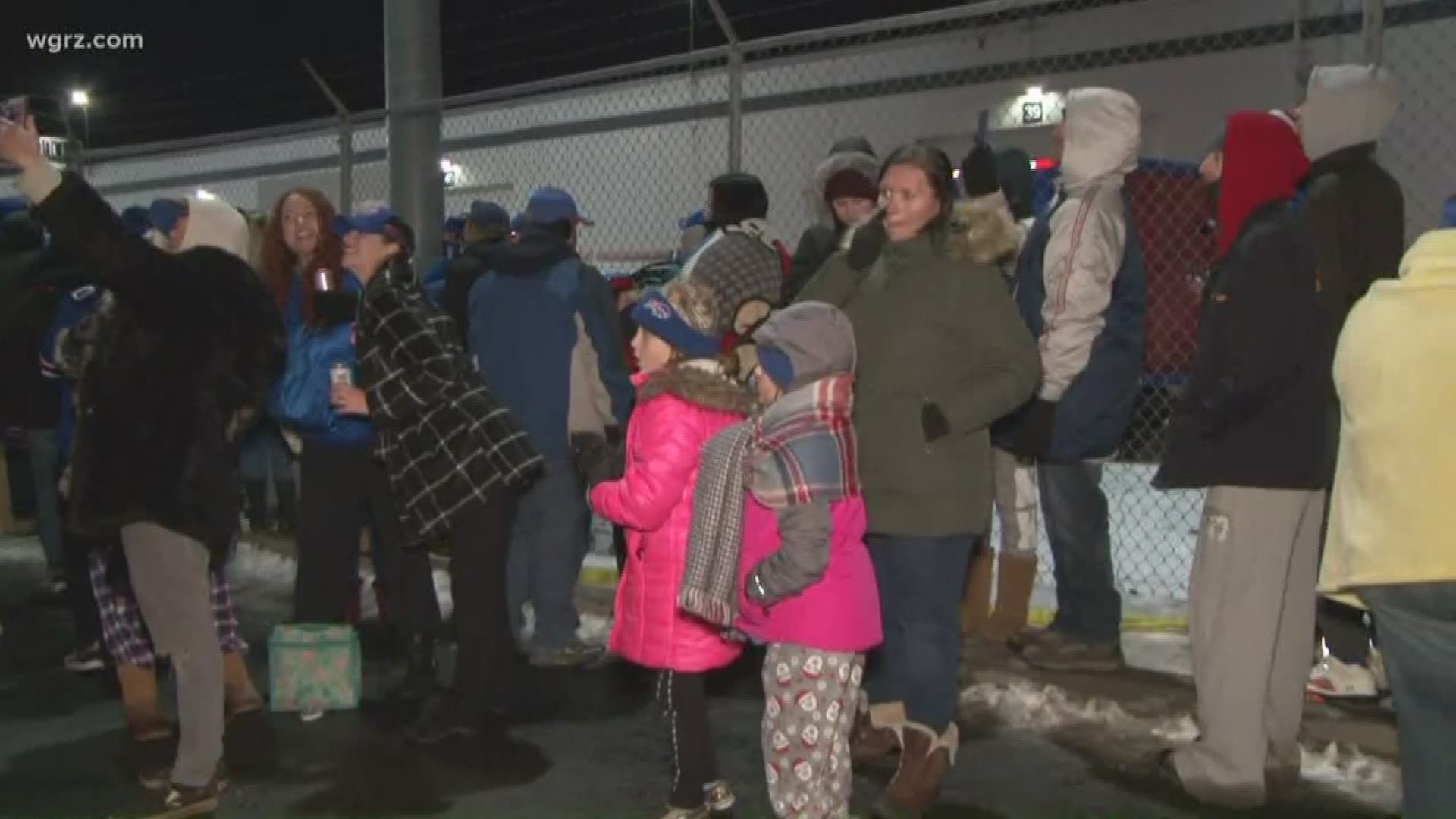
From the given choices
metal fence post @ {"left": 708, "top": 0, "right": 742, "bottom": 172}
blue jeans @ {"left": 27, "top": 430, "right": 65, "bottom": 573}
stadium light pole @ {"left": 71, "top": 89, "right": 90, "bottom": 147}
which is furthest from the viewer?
stadium light pole @ {"left": 71, "top": 89, "right": 90, "bottom": 147}

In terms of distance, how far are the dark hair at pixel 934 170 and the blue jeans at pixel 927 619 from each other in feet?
3.19

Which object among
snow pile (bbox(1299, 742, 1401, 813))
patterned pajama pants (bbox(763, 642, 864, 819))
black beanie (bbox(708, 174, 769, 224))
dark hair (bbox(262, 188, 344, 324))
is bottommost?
snow pile (bbox(1299, 742, 1401, 813))

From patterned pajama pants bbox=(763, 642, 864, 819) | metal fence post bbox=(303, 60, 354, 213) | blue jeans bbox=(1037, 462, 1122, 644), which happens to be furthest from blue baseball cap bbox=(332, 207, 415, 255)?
metal fence post bbox=(303, 60, 354, 213)

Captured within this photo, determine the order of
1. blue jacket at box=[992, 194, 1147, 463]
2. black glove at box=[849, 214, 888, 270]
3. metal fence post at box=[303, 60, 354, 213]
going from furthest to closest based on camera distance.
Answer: metal fence post at box=[303, 60, 354, 213] → blue jacket at box=[992, 194, 1147, 463] → black glove at box=[849, 214, 888, 270]

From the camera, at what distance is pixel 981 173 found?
6320 mm

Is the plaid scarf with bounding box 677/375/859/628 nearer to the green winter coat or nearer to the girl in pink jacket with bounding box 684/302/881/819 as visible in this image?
the girl in pink jacket with bounding box 684/302/881/819

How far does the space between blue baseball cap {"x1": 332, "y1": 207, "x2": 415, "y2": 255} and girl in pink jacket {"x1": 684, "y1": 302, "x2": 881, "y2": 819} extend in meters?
1.76

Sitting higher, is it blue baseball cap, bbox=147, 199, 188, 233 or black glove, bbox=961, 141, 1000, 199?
black glove, bbox=961, 141, 1000, 199

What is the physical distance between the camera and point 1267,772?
497 cm

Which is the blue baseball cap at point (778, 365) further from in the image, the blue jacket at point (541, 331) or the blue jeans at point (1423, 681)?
the blue jacket at point (541, 331)

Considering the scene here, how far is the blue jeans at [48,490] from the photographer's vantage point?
7875mm

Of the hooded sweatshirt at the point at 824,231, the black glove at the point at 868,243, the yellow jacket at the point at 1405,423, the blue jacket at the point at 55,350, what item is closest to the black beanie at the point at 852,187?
the hooded sweatshirt at the point at 824,231

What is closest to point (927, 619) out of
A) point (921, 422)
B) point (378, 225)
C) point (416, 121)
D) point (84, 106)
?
point (921, 422)

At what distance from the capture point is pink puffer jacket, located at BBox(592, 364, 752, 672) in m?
4.36
